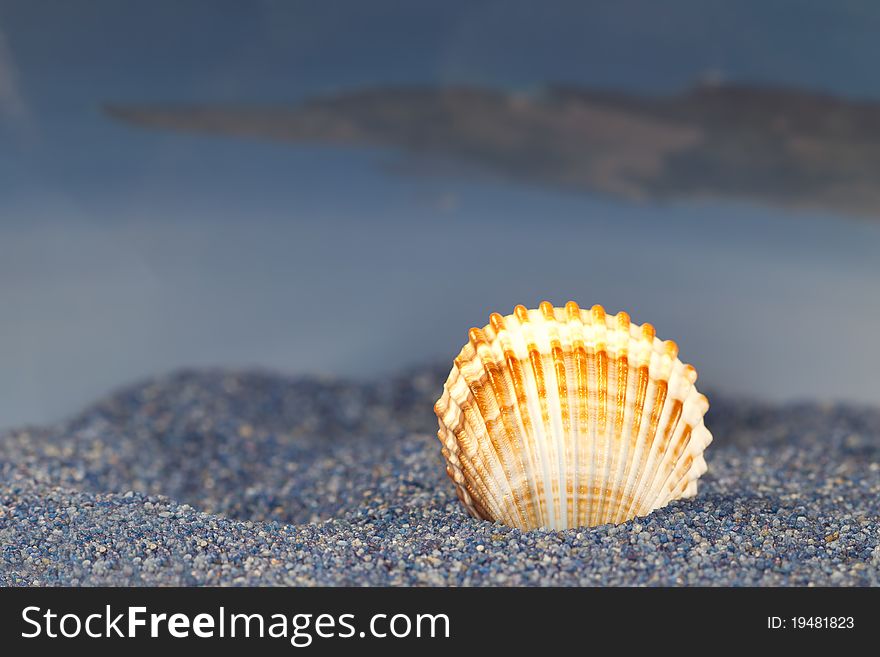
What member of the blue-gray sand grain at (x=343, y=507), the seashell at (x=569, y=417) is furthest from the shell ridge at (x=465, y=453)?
the blue-gray sand grain at (x=343, y=507)

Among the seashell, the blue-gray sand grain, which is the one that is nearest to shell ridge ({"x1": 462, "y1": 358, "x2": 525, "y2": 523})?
the seashell

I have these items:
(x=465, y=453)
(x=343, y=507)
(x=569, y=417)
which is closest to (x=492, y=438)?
(x=465, y=453)

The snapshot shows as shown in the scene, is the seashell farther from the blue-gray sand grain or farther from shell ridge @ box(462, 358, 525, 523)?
the blue-gray sand grain

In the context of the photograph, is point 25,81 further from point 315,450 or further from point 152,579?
point 152,579

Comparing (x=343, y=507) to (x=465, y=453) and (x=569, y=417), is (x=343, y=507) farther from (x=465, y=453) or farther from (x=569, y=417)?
(x=569, y=417)
